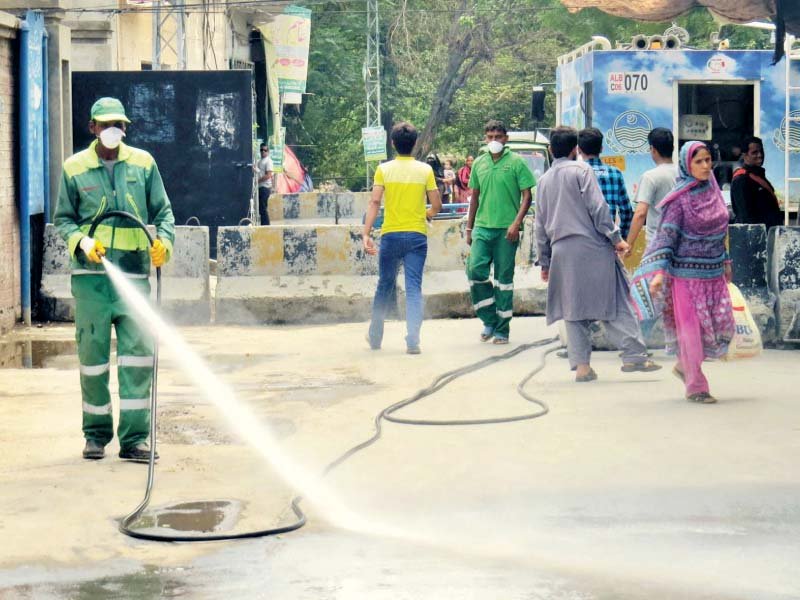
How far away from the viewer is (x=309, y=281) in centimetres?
1441

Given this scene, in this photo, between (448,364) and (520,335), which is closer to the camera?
(448,364)

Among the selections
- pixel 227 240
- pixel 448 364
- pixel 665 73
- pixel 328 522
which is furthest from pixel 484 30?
pixel 328 522

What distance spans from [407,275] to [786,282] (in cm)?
299

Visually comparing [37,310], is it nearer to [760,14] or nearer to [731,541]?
[760,14]

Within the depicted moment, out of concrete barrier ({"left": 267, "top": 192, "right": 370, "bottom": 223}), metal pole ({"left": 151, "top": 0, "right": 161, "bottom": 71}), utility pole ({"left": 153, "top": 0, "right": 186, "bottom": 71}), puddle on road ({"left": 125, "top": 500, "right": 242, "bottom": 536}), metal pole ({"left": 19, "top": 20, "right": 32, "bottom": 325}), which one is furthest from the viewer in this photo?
concrete barrier ({"left": 267, "top": 192, "right": 370, "bottom": 223})

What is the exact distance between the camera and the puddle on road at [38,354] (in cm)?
1159

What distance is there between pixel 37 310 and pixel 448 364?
4884mm

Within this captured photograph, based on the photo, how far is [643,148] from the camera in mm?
19797

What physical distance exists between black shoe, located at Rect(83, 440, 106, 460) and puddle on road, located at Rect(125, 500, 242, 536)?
1155 mm

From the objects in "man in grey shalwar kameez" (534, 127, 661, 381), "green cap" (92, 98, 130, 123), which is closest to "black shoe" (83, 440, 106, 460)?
"green cap" (92, 98, 130, 123)

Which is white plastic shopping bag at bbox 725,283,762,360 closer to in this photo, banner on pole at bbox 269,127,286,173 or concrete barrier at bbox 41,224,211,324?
concrete barrier at bbox 41,224,211,324

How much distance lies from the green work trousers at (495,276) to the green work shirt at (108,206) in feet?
15.6

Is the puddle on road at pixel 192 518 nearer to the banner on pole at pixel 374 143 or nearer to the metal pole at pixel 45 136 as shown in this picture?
the metal pole at pixel 45 136

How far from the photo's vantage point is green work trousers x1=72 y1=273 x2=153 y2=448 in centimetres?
776
